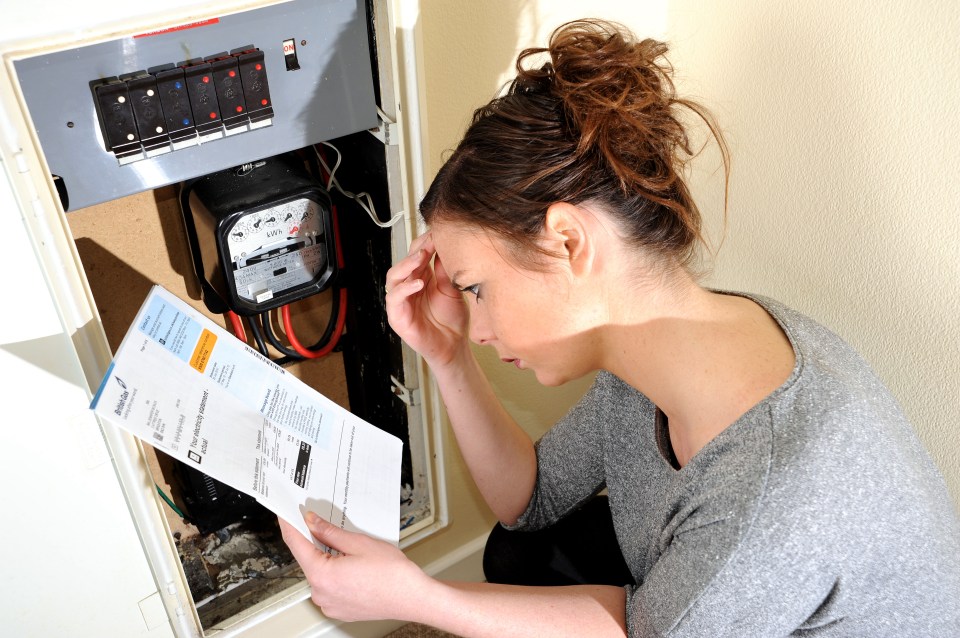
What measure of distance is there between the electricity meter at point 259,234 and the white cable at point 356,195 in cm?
5

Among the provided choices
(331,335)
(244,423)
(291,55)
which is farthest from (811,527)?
(331,335)

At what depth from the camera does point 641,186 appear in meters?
0.89

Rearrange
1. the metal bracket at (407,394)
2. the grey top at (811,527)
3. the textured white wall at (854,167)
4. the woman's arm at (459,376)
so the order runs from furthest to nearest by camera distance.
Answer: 1. the metal bracket at (407,394)
2. the woman's arm at (459,376)
3. the textured white wall at (854,167)
4. the grey top at (811,527)

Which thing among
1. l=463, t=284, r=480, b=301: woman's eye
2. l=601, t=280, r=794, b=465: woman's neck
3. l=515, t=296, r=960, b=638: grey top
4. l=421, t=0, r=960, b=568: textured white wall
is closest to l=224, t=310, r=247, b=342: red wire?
l=421, t=0, r=960, b=568: textured white wall

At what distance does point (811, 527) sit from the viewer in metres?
0.81

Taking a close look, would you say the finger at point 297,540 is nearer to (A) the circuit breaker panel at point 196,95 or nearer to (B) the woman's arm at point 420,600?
(B) the woman's arm at point 420,600

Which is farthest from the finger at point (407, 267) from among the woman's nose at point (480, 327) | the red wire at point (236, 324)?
the red wire at point (236, 324)

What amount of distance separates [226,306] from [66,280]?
37 centimetres

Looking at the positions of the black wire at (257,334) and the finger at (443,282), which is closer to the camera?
the finger at (443,282)

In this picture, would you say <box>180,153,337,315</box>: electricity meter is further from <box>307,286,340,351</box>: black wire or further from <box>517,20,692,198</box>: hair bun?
<box>517,20,692,198</box>: hair bun

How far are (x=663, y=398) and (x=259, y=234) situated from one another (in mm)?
581

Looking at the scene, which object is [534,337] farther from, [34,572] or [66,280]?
[34,572]

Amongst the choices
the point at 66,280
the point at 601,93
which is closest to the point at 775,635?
the point at 601,93

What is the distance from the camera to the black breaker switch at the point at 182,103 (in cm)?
87
